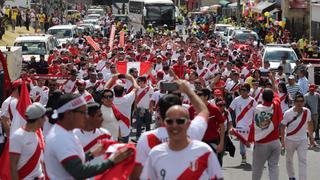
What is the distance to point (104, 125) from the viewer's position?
1174cm

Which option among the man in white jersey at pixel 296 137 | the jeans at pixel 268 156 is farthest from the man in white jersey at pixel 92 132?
the man in white jersey at pixel 296 137

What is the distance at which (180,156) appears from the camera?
6.58 m

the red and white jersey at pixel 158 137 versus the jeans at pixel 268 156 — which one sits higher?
the red and white jersey at pixel 158 137

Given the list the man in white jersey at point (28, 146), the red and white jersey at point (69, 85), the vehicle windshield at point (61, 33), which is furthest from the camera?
the vehicle windshield at point (61, 33)

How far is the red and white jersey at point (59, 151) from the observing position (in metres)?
6.66

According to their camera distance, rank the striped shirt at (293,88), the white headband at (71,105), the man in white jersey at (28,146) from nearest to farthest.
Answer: the white headband at (71,105)
the man in white jersey at (28,146)
the striped shirt at (293,88)

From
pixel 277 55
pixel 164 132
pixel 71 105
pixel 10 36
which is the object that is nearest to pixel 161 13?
pixel 10 36

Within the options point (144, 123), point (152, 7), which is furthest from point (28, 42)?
point (152, 7)

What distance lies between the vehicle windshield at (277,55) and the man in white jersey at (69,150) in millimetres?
24875

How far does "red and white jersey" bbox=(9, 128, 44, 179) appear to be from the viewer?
28.4 ft

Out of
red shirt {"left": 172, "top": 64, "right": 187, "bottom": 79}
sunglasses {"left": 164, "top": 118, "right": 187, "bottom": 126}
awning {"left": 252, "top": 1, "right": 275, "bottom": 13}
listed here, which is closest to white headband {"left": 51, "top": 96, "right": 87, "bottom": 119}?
sunglasses {"left": 164, "top": 118, "right": 187, "bottom": 126}

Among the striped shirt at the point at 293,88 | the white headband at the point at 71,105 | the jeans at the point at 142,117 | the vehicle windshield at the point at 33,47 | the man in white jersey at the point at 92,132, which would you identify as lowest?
the jeans at the point at 142,117

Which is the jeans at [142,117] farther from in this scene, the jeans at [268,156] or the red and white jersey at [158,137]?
the red and white jersey at [158,137]

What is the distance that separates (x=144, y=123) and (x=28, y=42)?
14163mm
